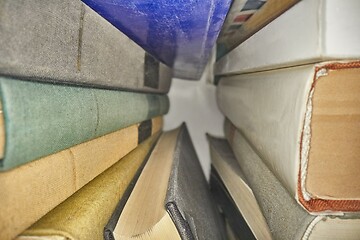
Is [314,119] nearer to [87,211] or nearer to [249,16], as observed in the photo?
[87,211]

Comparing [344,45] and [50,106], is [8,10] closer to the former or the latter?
[50,106]

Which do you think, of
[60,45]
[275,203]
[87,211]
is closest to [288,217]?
[275,203]

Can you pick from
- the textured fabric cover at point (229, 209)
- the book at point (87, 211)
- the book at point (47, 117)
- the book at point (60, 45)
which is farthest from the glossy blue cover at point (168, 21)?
the textured fabric cover at point (229, 209)

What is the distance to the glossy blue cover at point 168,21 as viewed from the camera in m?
0.54

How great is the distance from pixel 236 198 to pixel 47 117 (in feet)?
1.87

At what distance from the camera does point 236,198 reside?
83cm

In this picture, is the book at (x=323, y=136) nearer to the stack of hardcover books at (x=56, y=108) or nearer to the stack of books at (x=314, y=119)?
the stack of books at (x=314, y=119)

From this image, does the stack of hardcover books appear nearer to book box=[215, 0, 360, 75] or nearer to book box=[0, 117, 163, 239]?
book box=[0, 117, 163, 239]

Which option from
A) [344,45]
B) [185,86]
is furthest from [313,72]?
[185,86]

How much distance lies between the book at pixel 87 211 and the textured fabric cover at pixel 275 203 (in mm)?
268

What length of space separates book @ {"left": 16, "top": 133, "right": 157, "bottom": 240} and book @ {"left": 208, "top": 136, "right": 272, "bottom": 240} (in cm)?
27

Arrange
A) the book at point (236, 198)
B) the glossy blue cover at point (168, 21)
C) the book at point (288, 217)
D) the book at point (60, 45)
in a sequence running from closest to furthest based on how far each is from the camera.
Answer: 1. the book at point (60, 45)
2. the book at point (288, 217)
3. the glossy blue cover at point (168, 21)
4. the book at point (236, 198)

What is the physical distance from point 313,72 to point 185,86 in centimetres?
127

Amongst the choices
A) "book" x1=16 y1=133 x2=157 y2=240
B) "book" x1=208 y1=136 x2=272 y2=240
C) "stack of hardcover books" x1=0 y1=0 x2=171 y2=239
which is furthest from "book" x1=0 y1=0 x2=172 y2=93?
"book" x1=208 y1=136 x2=272 y2=240
